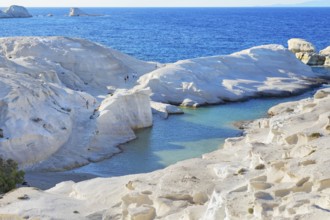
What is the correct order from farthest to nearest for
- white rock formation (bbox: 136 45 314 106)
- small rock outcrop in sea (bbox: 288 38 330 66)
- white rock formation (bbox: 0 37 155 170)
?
small rock outcrop in sea (bbox: 288 38 330 66) → white rock formation (bbox: 136 45 314 106) → white rock formation (bbox: 0 37 155 170)

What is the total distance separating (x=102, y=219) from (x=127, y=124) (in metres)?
24.0

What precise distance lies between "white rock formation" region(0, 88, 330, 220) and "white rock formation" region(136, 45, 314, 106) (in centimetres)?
2949

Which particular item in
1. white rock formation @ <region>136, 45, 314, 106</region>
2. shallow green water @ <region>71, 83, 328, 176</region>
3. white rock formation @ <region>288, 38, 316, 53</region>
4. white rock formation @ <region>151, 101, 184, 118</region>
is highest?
white rock formation @ <region>288, 38, 316, 53</region>

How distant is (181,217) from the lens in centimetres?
2081

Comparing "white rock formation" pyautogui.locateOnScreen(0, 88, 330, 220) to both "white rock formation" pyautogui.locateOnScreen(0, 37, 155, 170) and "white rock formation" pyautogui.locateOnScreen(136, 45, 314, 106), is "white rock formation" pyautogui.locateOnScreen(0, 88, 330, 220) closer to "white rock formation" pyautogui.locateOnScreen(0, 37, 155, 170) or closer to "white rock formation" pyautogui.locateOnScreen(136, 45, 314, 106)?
"white rock formation" pyautogui.locateOnScreen(0, 37, 155, 170)

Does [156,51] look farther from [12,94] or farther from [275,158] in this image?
[275,158]

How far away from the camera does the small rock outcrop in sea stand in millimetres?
90875

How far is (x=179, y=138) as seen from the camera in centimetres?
4516

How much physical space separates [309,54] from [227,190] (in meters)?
74.6

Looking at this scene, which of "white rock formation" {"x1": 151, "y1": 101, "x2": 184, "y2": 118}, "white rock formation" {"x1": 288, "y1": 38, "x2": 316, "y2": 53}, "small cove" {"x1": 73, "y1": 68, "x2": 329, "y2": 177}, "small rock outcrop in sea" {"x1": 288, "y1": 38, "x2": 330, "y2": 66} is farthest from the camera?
"white rock formation" {"x1": 288, "y1": 38, "x2": 316, "y2": 53}

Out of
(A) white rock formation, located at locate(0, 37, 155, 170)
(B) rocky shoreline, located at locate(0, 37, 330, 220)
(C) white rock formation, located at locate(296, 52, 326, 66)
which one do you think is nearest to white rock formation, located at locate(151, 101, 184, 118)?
(B) rocky shoreline, located at locate(0, 37, 330, 220)

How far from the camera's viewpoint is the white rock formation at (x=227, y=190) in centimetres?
1812

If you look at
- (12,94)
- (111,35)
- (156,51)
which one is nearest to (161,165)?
(12,94)

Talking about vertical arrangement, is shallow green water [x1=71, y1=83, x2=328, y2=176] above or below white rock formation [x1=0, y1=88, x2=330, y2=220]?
below
